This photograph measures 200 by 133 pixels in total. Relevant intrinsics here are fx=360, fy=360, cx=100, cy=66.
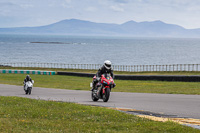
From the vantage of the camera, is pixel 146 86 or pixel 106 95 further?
pixel 146 86

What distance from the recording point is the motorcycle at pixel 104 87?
1545cm

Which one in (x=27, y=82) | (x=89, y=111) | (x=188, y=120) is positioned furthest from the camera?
(x=27, y=82)

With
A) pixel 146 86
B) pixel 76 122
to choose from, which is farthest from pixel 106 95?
pixel 146 86

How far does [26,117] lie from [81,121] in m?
1.80

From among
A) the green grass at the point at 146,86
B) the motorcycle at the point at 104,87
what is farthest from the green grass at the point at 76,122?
the green grass at the point at 146,86

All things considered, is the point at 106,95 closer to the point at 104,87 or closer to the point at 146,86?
the point at 104,87

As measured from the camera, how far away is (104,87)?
1586 cm

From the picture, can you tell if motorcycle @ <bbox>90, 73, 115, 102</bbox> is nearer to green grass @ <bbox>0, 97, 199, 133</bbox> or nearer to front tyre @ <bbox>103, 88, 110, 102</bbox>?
front tyre @ <bbox>103, 88, 110, 102</bbox>

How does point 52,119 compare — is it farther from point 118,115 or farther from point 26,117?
point 118,115

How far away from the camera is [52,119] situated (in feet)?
33.5

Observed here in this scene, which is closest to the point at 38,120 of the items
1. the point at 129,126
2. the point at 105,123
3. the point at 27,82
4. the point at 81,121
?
the point at 81,121

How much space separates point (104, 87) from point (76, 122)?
640cm

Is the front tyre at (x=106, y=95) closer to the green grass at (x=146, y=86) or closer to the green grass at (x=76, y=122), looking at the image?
the green grass at (x=76, y=122)

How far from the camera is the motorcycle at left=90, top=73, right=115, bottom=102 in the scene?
1545 centimetres
